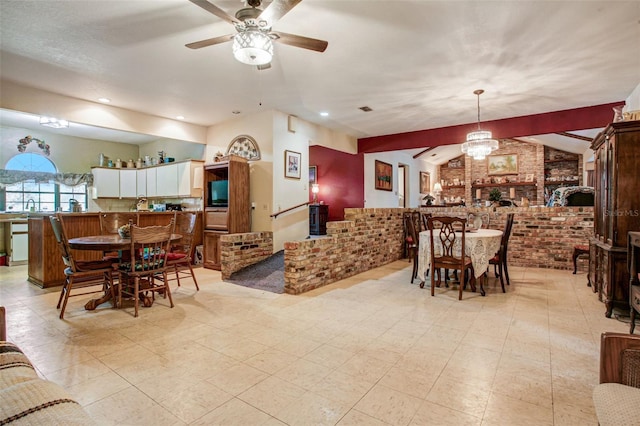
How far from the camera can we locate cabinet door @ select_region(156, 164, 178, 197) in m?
6.54

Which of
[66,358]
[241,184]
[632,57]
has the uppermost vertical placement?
[632,57]

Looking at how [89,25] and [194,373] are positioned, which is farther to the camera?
[89,25]

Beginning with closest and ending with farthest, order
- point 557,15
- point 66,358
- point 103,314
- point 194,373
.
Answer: point 194,373 → point 66,358 → point 557,15 → point 103,314

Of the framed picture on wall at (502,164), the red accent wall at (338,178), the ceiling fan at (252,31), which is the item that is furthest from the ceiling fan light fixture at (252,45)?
the framed picture on wall at (502,164)

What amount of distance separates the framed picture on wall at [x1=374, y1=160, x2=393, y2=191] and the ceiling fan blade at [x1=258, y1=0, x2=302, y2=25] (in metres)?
6.60

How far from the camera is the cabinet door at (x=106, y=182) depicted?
288 inches

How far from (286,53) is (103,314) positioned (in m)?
3.38

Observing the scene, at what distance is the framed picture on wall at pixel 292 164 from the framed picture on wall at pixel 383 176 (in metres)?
3.11

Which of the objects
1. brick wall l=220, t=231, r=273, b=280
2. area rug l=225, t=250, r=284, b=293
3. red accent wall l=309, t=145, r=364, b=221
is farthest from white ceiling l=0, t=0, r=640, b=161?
red accent wall l=309, t=145, r=364, b=221

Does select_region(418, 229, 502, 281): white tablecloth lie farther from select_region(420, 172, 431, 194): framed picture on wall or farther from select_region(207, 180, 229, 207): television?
select_region(420, 172, 431, 194): framed picture on wall

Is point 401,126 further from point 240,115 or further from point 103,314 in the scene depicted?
point 103,314

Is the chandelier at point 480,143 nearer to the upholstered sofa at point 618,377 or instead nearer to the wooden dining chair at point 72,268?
the upholstered sofa at point 618,377

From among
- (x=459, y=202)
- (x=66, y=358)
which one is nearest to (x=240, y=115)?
(x=66, y=358)

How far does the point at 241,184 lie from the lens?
5598 mm
